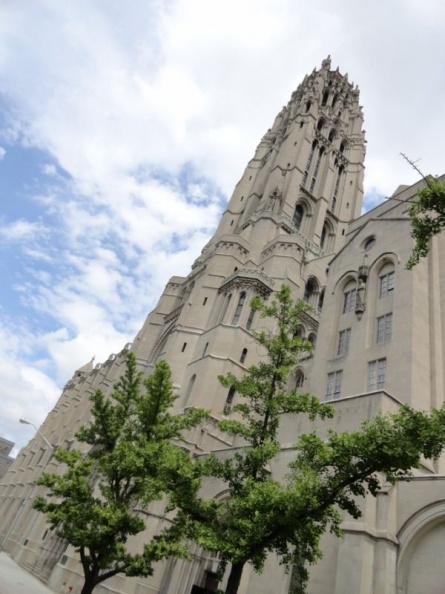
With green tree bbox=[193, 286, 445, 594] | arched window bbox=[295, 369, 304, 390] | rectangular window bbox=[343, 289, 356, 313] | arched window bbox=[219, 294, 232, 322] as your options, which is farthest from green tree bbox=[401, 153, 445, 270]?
arched window bbox=[219, 294, 232, 322]

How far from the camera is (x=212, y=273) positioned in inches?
1513

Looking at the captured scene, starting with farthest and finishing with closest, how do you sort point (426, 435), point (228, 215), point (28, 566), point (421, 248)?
point (228, 215)
point (28, 566)
point (421, 248)
point (426, 435)

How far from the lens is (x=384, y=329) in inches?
857

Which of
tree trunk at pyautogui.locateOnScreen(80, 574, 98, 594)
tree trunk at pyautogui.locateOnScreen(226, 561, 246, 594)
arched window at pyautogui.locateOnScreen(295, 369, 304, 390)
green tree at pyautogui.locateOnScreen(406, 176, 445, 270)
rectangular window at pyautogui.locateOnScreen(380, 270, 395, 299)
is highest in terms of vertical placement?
rectangular window at pyautogui.locateOnScreen(380, 270, 395, 299)

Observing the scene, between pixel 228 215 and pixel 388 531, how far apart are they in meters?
43.7

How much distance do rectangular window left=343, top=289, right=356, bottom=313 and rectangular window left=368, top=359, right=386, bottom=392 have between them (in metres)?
4.88

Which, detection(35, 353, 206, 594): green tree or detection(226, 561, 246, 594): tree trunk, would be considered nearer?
detection(226, 561, 246, 594): tree trunk

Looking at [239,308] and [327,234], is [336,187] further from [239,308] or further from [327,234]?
[239,308]

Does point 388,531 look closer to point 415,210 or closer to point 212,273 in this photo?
point 415,210

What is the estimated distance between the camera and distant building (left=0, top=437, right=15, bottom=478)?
435 ft

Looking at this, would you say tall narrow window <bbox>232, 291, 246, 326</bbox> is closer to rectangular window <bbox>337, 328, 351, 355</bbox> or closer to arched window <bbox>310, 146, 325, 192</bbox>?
rectangular window <bbox>337, 328, 351, 355</bbox>

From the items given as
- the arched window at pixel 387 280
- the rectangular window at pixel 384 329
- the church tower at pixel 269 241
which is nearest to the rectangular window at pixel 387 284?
Answer: the arched window at pixel 387 280

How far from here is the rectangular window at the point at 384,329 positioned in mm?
21331

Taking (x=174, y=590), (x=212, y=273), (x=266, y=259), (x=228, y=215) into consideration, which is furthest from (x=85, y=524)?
(x=228, y=215)
